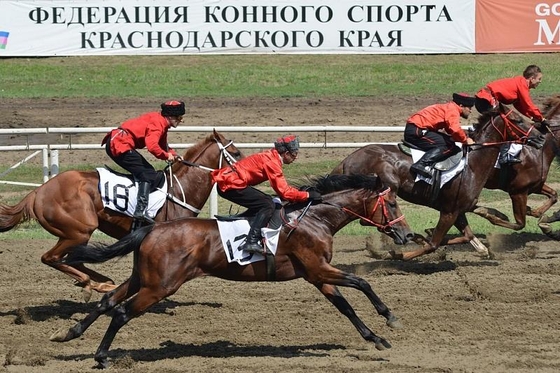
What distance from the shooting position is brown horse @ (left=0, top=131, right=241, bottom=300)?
36.4 ft

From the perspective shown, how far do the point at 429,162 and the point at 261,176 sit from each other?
3501 mm

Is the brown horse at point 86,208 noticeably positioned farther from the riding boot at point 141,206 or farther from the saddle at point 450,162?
the saddle at point 450,162

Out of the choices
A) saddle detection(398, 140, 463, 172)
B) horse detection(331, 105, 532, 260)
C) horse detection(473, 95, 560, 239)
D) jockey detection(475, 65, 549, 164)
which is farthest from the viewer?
horse detection(473, 95, 560, 239)

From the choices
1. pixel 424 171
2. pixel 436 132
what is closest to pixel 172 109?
pixel 424 171

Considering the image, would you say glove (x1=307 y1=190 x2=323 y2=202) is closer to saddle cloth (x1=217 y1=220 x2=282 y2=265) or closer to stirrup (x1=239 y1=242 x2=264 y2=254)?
saddle cloth (x1=217 y1=220 x2=282 y2=265)

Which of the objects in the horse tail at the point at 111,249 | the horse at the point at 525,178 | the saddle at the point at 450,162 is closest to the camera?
the horse tail at the point at 111,249

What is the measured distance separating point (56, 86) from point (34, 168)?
Answer: 5.44 m

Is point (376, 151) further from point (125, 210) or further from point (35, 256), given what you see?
point (35, 256)

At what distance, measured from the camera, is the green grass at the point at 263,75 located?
2330 centimetres

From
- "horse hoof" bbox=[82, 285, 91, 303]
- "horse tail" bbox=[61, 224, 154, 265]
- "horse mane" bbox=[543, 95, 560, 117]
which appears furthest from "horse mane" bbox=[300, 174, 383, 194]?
"horse mane" bbox=[543, 95, 560, 117]

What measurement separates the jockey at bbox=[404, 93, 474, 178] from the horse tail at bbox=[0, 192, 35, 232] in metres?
4.39

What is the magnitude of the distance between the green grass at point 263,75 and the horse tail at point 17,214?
11917 millimetres

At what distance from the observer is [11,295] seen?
11.7 meters

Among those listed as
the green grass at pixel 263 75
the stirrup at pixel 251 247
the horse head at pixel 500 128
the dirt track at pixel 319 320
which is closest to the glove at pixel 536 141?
the horse head at pixel 500 128
